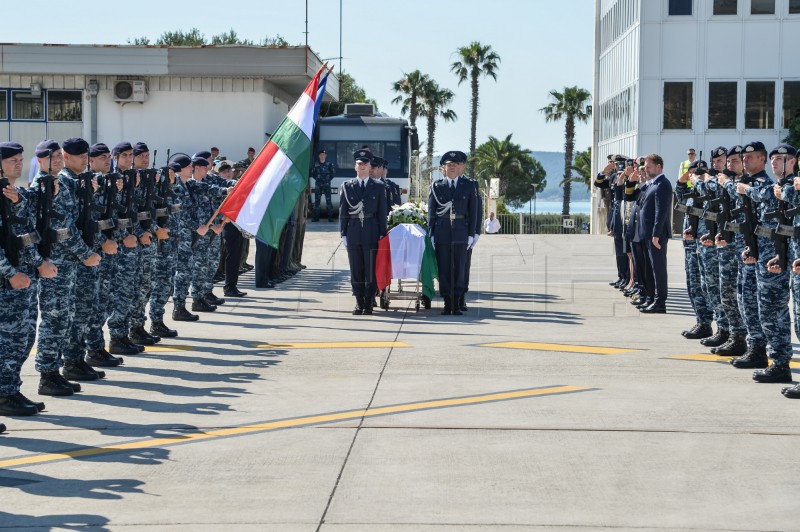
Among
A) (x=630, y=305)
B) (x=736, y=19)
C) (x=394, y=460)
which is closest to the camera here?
(x=394, y=460)

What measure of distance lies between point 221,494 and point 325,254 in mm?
19497

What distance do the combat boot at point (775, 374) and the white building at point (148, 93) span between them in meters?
26.5

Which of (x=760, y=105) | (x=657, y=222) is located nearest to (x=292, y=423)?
(x=657, y=222)

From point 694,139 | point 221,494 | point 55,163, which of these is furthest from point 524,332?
point 694,139

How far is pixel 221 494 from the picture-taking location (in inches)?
271

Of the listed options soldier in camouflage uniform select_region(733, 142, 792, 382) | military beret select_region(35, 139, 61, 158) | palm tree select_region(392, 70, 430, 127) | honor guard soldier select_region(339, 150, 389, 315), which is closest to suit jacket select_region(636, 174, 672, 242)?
honor guard soldier select_region(339, 150, 389, 315)

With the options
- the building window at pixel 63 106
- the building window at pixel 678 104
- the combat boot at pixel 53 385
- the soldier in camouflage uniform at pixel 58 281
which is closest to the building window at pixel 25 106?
the building window at pixel 63 106

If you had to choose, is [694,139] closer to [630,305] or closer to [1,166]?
[630,305]

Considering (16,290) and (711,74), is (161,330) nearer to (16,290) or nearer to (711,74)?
(16,290)

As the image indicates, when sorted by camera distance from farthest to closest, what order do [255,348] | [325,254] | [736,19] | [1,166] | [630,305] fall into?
[736,19], [325,254], [630,305], [255,348], [1,166]

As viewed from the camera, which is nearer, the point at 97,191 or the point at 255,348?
the point at 97,191

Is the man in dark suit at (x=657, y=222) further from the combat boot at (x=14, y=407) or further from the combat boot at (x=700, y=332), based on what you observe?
the combat boot at (x=14, y=407)

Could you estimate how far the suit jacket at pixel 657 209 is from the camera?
16031 millimetres

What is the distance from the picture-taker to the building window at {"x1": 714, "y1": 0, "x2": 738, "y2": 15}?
38375mm
